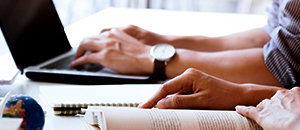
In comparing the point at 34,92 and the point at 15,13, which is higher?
the point at 15,13

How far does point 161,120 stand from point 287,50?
17.0 inches

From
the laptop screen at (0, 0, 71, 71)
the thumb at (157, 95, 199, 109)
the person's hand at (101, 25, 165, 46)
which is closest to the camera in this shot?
the thumb at (157, 95, 199, 109)

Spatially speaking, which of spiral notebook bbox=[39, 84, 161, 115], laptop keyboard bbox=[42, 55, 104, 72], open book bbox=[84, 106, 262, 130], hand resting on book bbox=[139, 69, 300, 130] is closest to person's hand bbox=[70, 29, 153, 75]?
laptop keyboard bbox=[42, 55, 104, 72]

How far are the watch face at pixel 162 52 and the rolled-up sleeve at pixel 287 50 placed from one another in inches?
8.9

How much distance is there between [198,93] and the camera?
504mm

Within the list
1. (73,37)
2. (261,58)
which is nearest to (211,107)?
(261,58)

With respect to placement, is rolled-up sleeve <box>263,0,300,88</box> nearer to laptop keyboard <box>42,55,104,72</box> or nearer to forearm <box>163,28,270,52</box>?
forearm <box>163,28,270,52</box>

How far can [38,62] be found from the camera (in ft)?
2.33

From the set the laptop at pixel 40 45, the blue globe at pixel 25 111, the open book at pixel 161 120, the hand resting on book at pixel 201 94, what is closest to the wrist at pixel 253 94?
the hand resting on book at pixel 201 94

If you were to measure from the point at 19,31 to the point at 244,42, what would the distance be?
24.9 inches

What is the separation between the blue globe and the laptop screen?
12.2 inches

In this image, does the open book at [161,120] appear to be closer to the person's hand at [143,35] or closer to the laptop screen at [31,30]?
the laptop screen at [31,30]

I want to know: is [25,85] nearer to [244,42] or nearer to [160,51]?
[160,51]

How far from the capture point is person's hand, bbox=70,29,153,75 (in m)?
0.74
